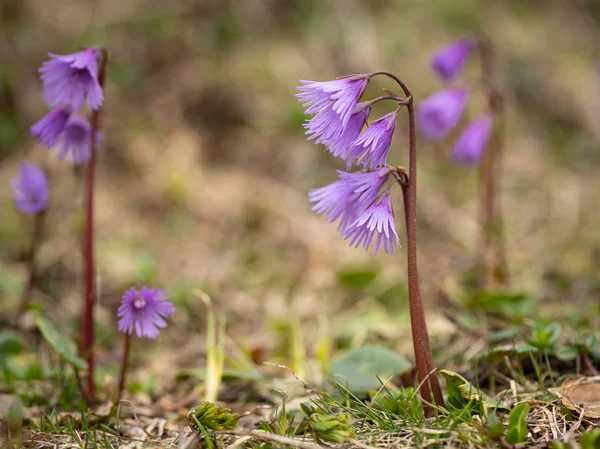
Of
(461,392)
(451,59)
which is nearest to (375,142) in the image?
(461,392)

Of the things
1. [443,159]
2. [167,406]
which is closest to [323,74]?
[443,159]

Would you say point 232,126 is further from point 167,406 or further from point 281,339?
point 167,406

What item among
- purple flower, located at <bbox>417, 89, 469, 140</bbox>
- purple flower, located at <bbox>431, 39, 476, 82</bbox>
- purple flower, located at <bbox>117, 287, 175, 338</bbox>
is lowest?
purple flower, located at <bbox>117, 287, 175, 338</bbox>

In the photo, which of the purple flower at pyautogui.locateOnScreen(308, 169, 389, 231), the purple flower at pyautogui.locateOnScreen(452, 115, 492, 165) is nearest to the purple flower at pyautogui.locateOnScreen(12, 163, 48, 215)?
the purple flower at pyautogui.locateOnScreen(308, 169, 389, 231)

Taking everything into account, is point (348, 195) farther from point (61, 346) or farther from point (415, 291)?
point (61, 346)

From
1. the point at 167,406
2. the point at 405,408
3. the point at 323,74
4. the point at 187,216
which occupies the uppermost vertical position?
the point at 323,74

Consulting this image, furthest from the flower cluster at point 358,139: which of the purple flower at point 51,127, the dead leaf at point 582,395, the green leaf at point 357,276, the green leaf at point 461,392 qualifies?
the green leaf at point 357,276

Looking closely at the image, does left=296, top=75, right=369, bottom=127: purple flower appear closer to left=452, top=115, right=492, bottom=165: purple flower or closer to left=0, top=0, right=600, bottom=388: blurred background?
left=0, top=0, right=600, bottom=388: blurred background
